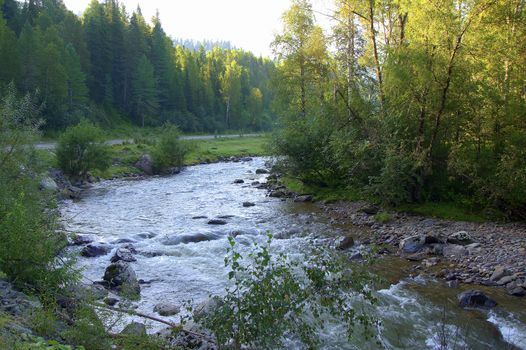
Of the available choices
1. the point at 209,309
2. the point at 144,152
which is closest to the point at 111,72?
the point at 144,152

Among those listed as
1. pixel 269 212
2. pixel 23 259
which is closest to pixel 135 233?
pixel 269 212

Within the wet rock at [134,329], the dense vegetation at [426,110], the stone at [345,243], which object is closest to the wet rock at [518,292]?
the dense vegetation at [426,110]

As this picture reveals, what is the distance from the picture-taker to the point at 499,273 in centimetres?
1252

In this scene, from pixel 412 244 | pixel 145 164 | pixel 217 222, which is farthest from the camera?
pixel 145 164

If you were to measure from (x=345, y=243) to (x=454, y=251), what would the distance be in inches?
149

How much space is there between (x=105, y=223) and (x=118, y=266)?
7.87 meters

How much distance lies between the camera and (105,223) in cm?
2012

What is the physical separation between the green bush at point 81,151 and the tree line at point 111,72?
18.3 m

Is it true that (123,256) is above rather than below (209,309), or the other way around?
below

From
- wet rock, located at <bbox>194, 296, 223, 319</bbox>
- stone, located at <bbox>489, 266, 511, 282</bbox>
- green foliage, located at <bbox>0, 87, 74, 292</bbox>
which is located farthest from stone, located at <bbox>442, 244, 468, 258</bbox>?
green foliage, located at <bbox>0, 87, 74, 292</bbox>

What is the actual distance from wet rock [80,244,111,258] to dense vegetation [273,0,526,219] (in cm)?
1241

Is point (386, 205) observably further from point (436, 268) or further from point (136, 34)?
point (136, 34)

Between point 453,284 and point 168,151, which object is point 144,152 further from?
point 453,284

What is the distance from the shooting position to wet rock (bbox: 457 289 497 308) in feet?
35.8
